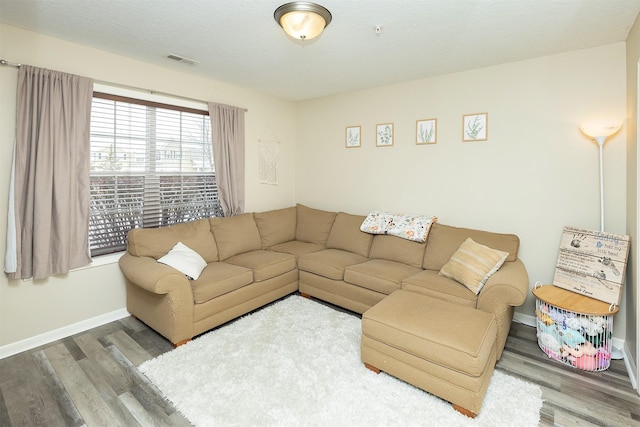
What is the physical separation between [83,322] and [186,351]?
1.15 meters

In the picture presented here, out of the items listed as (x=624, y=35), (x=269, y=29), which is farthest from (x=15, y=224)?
(x=624, y=35)

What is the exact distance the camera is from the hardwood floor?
6.16 ft

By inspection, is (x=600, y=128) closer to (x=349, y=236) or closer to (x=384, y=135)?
(x=384, y=135)

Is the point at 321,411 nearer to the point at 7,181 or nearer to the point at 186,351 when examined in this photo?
the point at 186,351

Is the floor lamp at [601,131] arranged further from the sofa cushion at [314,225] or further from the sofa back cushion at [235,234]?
the sofa back cushion at [235,234]

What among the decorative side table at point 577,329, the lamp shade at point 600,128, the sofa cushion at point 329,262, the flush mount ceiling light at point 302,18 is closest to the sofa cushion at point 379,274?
the sofa cushion at point 329,262

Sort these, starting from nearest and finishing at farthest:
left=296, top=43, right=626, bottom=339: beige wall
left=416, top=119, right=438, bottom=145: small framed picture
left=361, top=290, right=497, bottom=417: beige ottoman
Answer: left=361, top=290, right=497, bottom=417: beige ottoman < left=296, top=43, right=626, bottom=339: beige wall < left=416, top=119, right=438, bottom=145: small framed picture

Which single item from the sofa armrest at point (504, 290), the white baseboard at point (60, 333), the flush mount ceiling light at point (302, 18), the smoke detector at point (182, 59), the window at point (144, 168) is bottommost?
the white baseboard at point (60, 333)

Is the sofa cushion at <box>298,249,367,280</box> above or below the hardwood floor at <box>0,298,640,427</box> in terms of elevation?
above

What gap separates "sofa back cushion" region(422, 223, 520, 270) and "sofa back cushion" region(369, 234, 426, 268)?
81mm

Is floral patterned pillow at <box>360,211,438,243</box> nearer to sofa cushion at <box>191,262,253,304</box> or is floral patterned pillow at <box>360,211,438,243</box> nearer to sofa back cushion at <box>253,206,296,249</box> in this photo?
sofa back cushion at <box>253,206,296,249</box>

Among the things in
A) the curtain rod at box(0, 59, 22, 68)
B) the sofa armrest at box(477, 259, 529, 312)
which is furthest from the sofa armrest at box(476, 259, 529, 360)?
the curtain rod at box(0, 59, 22, 68)

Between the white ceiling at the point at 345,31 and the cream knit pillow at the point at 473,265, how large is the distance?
1.74 metres

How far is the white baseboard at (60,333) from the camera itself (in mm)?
2524
